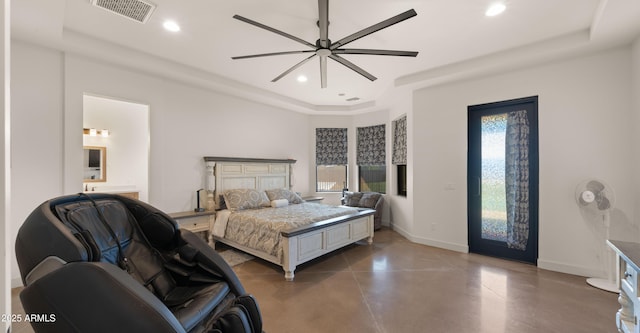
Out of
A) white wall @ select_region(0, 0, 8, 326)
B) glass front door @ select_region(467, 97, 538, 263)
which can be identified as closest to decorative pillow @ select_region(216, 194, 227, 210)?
white wall @ select_region(0, 0, 8, 326)

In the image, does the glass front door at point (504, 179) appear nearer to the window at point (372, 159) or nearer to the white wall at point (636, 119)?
the white wall at point (636, 119)

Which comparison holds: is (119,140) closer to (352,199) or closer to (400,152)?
(352,199)

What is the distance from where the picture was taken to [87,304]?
967 mm

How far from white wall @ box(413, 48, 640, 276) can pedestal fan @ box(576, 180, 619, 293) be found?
11 cm

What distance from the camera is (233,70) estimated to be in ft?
12.9

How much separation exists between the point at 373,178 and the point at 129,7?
205 inches

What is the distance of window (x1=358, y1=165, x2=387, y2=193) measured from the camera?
237 inches

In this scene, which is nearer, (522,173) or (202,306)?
(202,306)

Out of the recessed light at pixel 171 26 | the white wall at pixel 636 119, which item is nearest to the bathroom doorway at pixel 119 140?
the recessed light at pixel 171 26

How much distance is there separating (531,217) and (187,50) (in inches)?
200

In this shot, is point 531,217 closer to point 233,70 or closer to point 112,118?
point 233,70

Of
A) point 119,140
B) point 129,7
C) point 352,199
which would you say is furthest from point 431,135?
point 119,140

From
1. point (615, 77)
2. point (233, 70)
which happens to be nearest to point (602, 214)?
point (615, 77)

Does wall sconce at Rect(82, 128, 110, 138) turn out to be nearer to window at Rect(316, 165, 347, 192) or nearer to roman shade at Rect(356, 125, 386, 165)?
window at Rect(316, 165, 347, 192)
